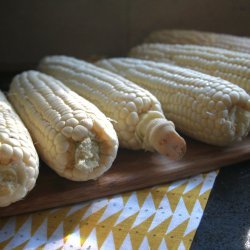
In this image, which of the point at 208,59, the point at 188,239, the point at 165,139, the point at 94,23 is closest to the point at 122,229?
the point at 188,239

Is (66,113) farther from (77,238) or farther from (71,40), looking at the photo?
(71,40)

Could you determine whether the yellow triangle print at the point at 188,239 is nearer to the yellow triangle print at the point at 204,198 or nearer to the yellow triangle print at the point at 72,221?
the yellow triangle print at the point at 204,198

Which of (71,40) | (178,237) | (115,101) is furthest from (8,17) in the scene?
(178,237)

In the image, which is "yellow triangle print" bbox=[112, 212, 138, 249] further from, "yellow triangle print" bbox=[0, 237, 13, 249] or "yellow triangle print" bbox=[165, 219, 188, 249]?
"yellow triangle print" bbox=[0, 237, 13, 249]

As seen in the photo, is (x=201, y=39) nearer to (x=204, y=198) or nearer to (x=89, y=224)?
(x=204, y=198)

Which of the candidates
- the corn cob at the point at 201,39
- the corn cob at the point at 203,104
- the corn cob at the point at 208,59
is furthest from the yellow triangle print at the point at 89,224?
the corn cob at the point at 201,39

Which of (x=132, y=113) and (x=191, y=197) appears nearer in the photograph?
(x=191, y=197)
